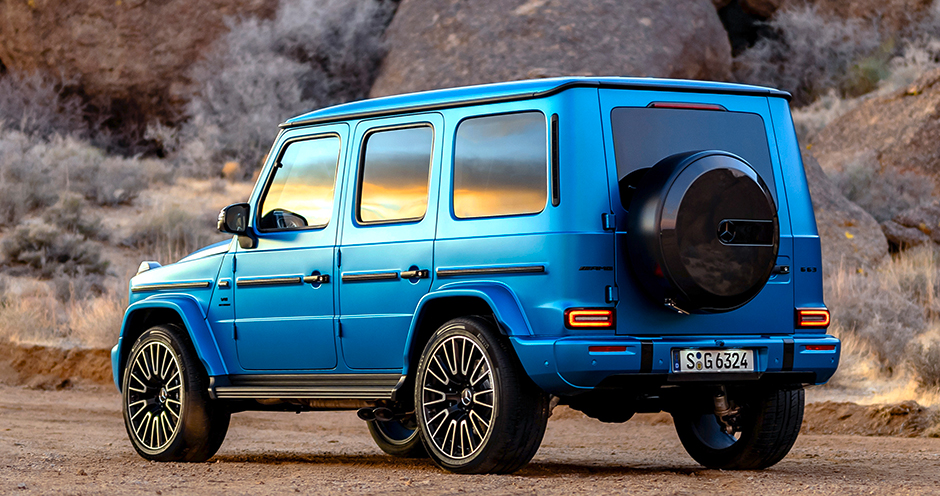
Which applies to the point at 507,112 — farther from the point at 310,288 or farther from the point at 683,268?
the point at 310,288

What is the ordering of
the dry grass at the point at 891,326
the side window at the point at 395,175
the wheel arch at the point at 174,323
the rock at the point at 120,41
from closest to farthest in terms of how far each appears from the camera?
the side window at the point at 395,175
the wheel arch at the point at 174,323
the dry grass at the point at 891,326
the rock at the point at 120,41

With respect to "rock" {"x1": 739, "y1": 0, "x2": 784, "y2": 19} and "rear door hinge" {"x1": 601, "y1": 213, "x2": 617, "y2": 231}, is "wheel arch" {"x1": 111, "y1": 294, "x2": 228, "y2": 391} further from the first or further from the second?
"rock" {"x1": 739, "y1": 0, "x2": 784, "y2": 19}

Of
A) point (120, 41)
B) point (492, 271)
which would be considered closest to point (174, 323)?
point (492, 271)

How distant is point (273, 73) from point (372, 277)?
56.9 feet

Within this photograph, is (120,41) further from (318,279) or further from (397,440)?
(318,279)

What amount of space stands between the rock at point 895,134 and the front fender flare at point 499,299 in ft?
50.5

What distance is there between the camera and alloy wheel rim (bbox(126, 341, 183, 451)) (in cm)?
791

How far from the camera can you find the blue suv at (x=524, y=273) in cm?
598

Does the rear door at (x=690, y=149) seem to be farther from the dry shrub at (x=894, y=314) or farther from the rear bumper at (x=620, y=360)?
the dry shrub at (x=894, y=314)

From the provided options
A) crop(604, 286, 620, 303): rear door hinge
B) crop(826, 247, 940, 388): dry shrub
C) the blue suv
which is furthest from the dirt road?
crop(826, 247, 940, 388): dry shrub

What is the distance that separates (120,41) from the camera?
2414 centimetres

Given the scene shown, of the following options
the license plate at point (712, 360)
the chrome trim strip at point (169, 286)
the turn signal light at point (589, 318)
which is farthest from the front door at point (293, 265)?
the license plate at point (712, 360)

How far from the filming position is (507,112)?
6.37 meters

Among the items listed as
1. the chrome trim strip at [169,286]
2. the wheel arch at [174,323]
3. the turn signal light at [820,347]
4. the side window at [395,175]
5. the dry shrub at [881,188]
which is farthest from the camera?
the dry shrub at [881,188]
